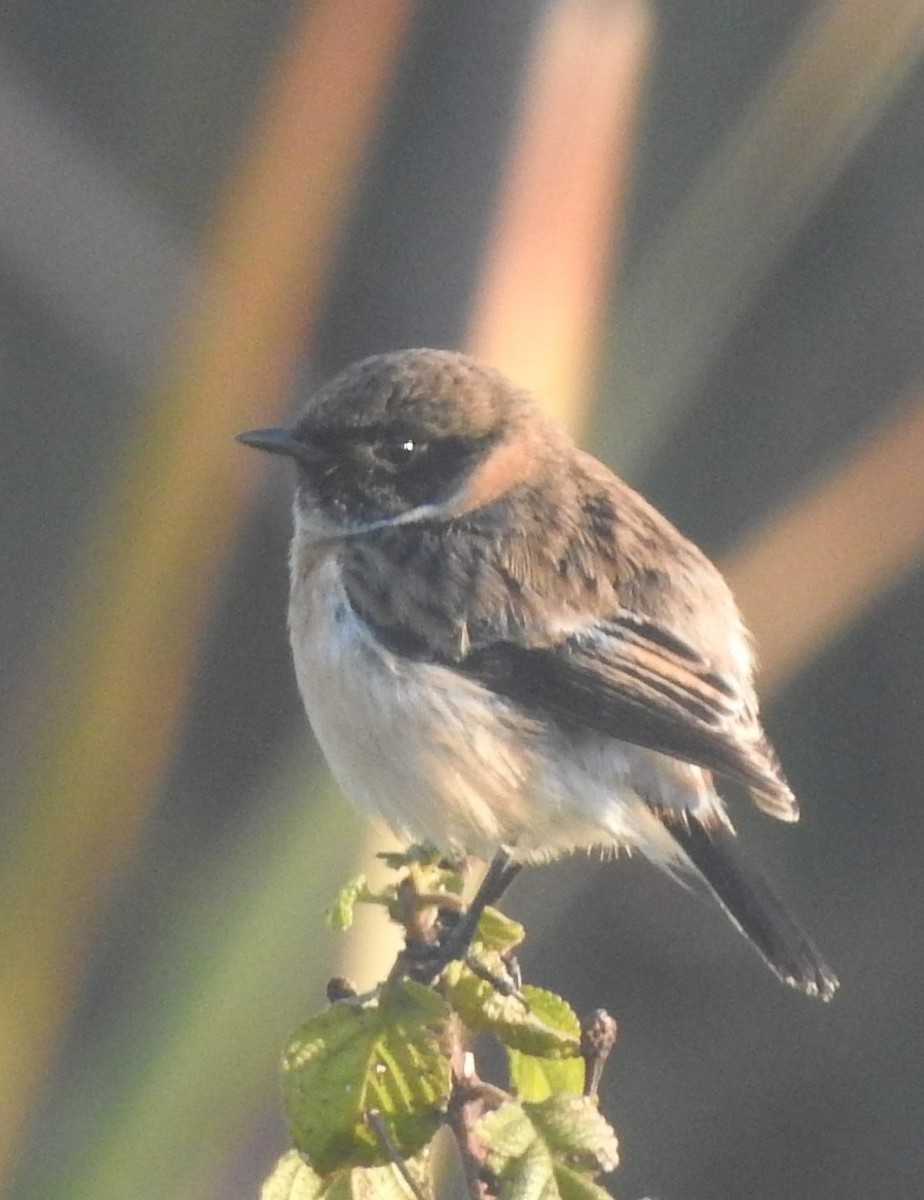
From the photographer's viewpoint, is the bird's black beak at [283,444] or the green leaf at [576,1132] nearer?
the green leaf at [576,1132]

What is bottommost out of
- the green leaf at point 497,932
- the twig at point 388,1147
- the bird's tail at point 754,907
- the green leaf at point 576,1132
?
the bird's tail at point 754,907

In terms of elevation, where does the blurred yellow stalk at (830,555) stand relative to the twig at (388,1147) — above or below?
below

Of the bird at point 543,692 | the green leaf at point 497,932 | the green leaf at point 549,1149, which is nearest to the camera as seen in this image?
the green leaf at point 549,1149

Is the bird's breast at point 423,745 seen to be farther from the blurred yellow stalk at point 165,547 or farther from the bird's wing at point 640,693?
the blurred yellow stalk at point 165,547

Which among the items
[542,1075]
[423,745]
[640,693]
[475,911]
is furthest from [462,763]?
[542,1075]

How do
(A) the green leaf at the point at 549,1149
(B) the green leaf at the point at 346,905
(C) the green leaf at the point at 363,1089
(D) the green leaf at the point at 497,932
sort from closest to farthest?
(A) the green leaf at the point at 549,1149 < (C) the green leaf at the point at 363,1089 < (B) the green leaf at the point at 346,905 < (D) the green leaf at the point at 497,932

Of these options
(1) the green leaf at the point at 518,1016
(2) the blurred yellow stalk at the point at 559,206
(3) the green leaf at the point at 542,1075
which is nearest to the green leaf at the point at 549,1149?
(1) the green leaf at the point at 518,1016

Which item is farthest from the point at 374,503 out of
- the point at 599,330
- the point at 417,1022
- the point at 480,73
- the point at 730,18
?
the point at 730,18

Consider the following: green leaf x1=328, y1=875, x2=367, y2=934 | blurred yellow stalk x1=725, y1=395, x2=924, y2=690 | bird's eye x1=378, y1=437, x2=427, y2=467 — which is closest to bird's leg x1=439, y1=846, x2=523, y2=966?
green leaf x1=328, y1=875, x2=367, y2=934
